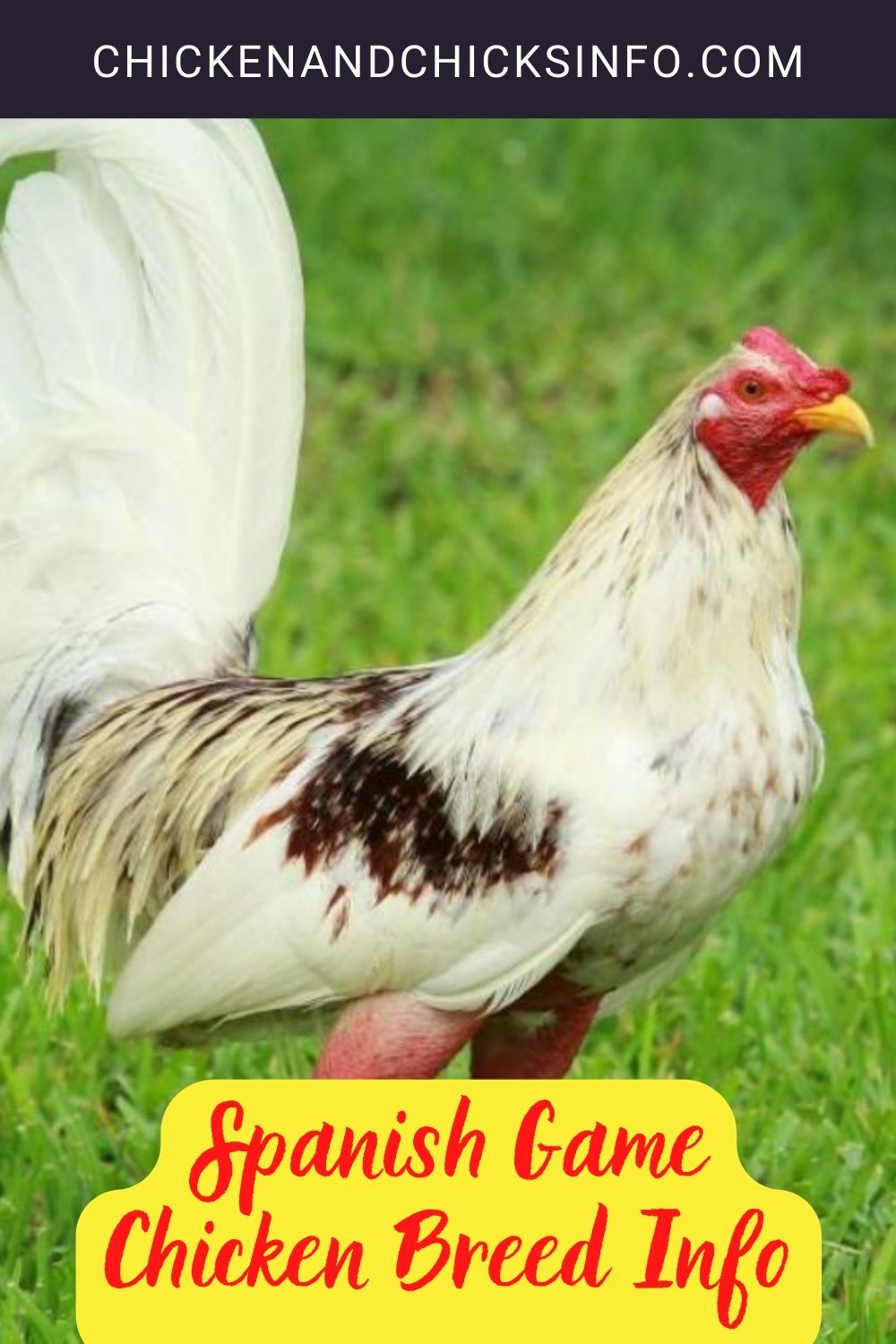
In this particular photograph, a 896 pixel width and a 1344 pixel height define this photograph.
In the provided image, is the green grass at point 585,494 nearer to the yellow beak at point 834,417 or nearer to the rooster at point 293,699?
the rooster at point 293,699

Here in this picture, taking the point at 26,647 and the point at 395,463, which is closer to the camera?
the point at 26,647

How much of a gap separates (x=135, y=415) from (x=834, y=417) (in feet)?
3.66

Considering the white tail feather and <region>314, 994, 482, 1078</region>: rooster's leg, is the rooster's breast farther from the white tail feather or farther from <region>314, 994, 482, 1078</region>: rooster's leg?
the white tail feather

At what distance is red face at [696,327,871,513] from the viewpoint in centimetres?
288

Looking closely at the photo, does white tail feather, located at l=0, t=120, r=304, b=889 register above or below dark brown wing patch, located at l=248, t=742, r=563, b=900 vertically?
above

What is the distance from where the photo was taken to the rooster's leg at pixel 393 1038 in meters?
3.00

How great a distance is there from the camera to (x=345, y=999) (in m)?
3.04

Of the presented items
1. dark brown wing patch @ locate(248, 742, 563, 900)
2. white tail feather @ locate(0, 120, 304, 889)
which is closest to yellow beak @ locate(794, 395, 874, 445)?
dark brown wing patch @ locate(248, 742, 563, 900)

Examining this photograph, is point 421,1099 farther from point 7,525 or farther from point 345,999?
point 7,525
